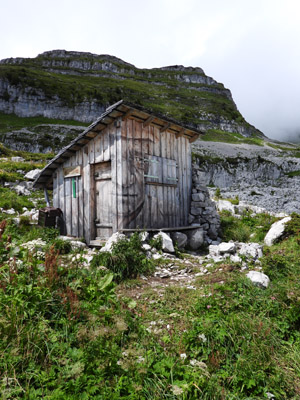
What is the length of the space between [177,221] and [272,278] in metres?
4.99

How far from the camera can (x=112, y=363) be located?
94.0 inches

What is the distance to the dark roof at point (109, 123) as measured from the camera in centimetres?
733

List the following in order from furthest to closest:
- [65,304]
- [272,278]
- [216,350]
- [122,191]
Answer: [122,191] < [272,278] < [65,304] < [216,350]

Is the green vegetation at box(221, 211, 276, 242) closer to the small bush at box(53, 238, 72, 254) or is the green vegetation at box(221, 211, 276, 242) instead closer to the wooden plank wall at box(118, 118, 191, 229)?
the wooden plank wall at box(118, 118, 191, 229)

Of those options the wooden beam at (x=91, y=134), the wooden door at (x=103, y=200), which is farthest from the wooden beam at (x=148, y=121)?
the wooden door at (x=103, y=200)

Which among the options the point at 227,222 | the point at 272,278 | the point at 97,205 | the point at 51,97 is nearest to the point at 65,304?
the point at 272,278

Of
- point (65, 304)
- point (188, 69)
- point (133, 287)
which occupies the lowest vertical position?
point (133, 287)

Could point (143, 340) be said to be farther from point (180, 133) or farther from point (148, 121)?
point (180, 133)

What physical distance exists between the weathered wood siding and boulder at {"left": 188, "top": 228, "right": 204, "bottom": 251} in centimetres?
82

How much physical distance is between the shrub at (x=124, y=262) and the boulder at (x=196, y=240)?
3132 mm

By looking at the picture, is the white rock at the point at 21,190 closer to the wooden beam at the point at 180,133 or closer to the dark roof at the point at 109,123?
the dark roof at the point at 109,123

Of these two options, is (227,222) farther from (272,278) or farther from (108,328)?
(108,328)

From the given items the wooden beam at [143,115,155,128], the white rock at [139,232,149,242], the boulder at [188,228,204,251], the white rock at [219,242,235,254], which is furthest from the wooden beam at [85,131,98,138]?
the white rock at [219,242,235,254]

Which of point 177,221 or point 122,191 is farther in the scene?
point 177,221
